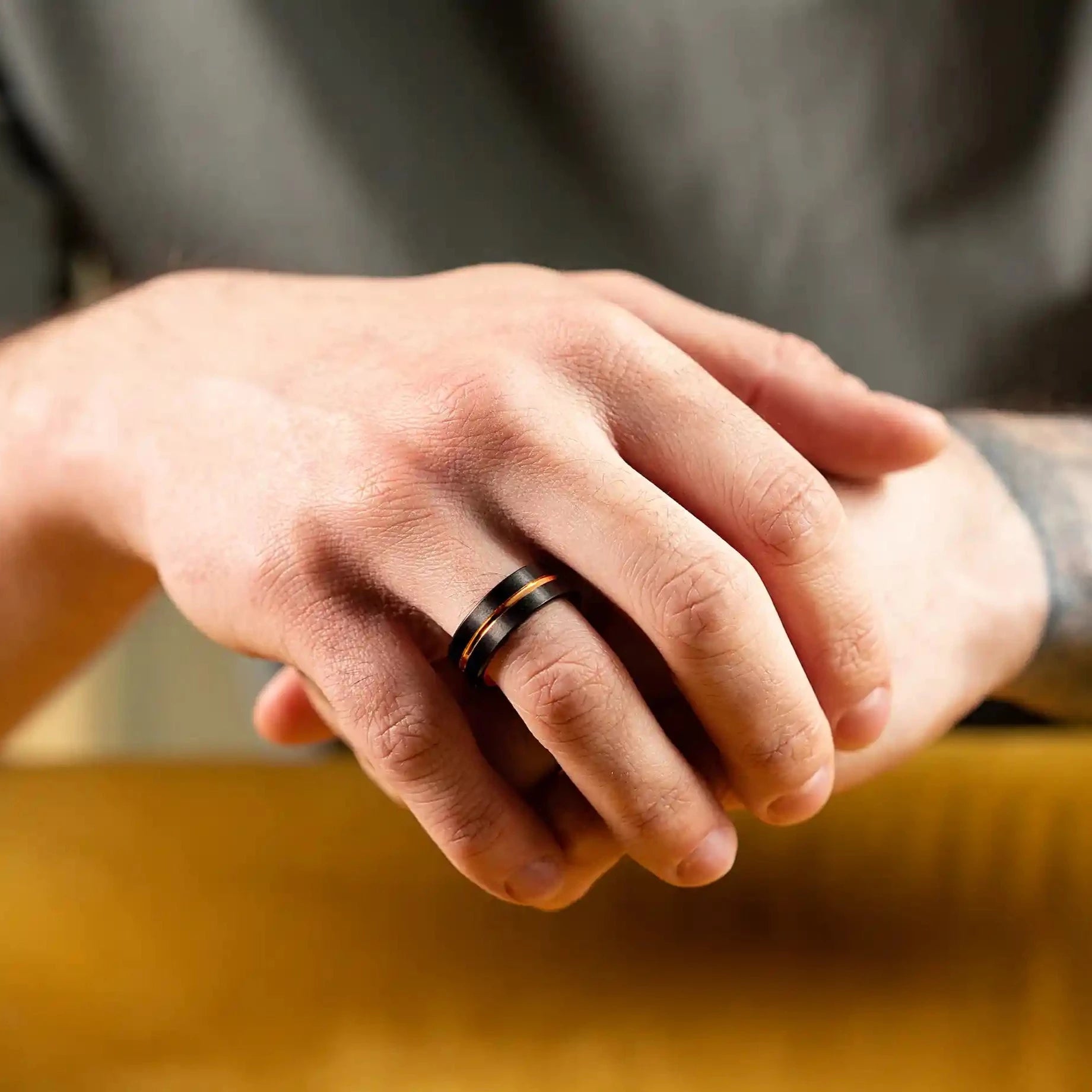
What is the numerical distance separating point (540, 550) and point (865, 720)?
202 millimetres

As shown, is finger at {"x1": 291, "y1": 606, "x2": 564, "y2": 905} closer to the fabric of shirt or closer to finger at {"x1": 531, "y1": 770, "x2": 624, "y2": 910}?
finger at {"x1": 531, "y1": 770, "x2": 624, "y2": 910}

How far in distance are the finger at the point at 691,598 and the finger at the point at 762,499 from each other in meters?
0.03

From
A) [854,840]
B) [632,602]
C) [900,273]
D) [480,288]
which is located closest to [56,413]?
[480,288]

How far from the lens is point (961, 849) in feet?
2.61

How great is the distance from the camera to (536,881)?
1.86ft

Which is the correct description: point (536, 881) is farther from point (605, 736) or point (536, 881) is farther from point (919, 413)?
point (919, 413)

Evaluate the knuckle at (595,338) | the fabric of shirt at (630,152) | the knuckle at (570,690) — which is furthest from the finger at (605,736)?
the fabric of shirt at (630,152)

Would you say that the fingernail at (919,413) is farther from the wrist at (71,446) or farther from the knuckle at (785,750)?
the wrist at (71,446)

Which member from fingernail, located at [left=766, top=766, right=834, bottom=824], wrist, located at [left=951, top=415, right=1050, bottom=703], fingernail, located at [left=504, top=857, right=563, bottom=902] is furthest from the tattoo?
fingernail, located at [left=504, top=857, right=563, bottom=902]

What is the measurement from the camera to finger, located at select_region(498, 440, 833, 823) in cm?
51

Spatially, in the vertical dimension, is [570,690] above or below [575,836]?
above

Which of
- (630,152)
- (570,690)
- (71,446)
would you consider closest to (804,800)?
(570,690)

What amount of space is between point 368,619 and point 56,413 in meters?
0.30

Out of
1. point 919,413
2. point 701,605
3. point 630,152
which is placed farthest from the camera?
point 630,152
